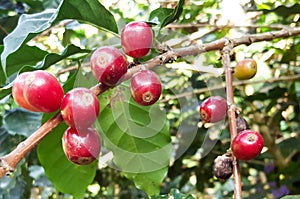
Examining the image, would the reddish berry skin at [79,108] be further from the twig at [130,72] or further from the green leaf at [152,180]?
the green leaf at [152,180]

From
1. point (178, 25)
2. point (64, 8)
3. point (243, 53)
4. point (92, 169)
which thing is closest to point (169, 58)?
point (64, 8)

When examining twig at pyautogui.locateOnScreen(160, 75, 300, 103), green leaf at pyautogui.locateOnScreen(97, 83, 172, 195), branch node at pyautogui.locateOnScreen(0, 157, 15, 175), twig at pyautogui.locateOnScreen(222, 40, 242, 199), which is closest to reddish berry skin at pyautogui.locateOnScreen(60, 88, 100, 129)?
branch node at pyautogui.locateOnScreen(0, 157, 15, 175)

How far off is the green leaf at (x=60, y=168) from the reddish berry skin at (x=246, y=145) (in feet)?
1.26

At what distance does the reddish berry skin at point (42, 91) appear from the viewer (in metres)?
0.65

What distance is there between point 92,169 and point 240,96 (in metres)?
0.96

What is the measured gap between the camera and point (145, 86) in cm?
73

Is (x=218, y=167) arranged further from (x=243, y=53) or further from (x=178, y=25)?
(x=243, y=53)

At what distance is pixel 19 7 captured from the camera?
1.68 metres

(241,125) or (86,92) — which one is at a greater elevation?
(86,92)

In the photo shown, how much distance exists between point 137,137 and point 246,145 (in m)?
0.38

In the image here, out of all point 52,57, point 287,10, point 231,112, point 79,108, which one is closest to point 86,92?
point 79,108

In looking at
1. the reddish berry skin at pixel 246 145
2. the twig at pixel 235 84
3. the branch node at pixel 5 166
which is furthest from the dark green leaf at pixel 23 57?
the twig at pixel 235 84

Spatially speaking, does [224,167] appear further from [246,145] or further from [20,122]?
[20,122]

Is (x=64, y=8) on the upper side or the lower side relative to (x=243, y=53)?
upper
